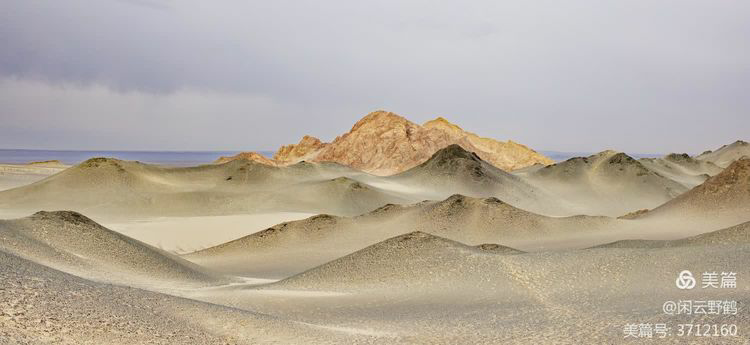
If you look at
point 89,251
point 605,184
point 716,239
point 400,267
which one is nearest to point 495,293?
point 400,267

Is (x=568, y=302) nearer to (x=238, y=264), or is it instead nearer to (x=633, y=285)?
(x=633, y=285)

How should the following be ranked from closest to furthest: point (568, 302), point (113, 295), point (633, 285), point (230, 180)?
1. point (113, 295)
2. point (568, 302)
3. point (633, 285)
4. point (230, 180)

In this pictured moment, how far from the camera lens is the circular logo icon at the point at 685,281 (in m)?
18.1

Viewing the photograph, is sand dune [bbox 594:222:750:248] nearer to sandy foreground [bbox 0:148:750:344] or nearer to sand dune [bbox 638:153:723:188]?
sandy foreground [bbox 0:148:750:344]

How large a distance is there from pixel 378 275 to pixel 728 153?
5333 inches

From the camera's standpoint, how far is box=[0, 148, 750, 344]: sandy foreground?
41.1 ft

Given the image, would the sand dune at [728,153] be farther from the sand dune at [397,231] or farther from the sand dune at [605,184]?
the sand dune at [397,231]

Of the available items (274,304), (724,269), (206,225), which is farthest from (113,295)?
(206,225)

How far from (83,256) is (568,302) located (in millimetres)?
16712

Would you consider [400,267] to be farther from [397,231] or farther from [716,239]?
[397,231]

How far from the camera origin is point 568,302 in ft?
59.0

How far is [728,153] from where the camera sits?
13675 cm

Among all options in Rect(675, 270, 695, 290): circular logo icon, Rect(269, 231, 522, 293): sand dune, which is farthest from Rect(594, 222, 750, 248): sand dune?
Rect(675, 270, 695, 290): circular logo icon

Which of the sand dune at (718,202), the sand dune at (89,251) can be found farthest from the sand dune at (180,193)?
the sand dune at (89,251)
